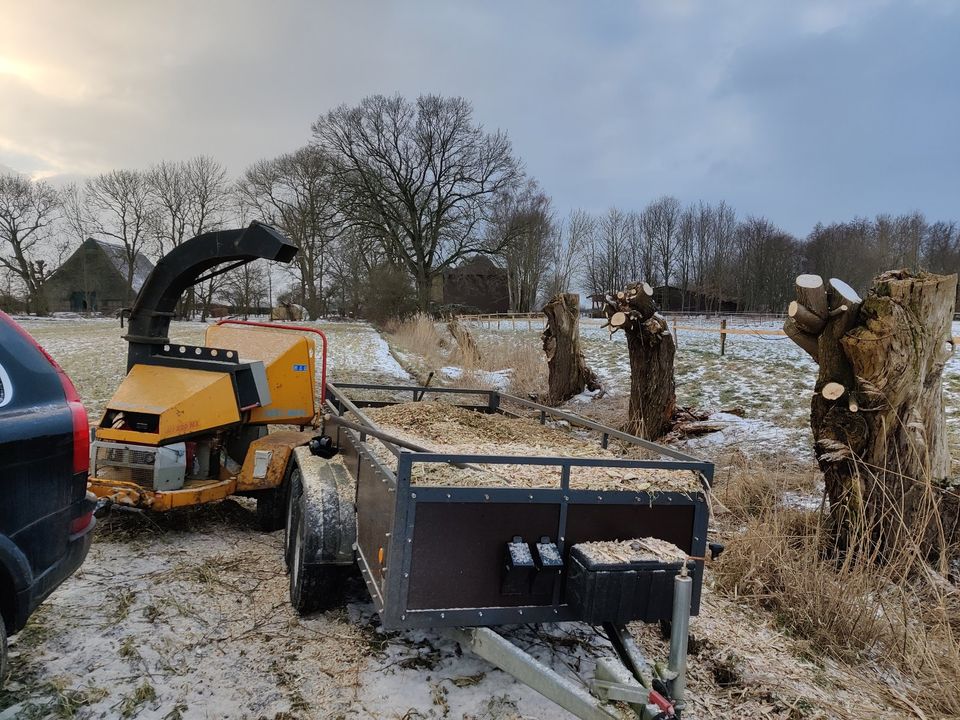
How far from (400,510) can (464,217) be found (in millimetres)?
34907

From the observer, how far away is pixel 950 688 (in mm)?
2854

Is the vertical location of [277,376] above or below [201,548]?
above

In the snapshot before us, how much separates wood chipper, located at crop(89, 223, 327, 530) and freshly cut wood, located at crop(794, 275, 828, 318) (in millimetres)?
3592

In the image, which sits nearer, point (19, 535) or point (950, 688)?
point (19, 535)

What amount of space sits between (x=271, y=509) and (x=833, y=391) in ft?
13.6

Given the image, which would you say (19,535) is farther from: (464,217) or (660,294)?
(660,294)

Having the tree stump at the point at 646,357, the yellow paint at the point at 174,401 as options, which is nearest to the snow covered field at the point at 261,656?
the yellow paint at the point at 174,401

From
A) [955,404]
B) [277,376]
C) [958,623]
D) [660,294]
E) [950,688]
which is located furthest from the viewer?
[660,294]

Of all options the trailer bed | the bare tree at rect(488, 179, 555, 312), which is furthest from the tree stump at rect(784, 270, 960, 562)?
the bare tree at rect(488, 179, 555, 312)

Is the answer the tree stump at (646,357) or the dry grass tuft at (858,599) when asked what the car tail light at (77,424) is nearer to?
the dry grass tuft at (858,599)

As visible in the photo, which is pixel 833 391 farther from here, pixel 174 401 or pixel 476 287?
pixel 476 287

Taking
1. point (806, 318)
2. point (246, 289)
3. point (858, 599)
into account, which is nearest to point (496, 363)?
point (806, 318)

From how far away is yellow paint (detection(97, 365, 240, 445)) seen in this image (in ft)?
13.3

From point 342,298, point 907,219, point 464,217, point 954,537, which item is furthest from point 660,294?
point 954,537
